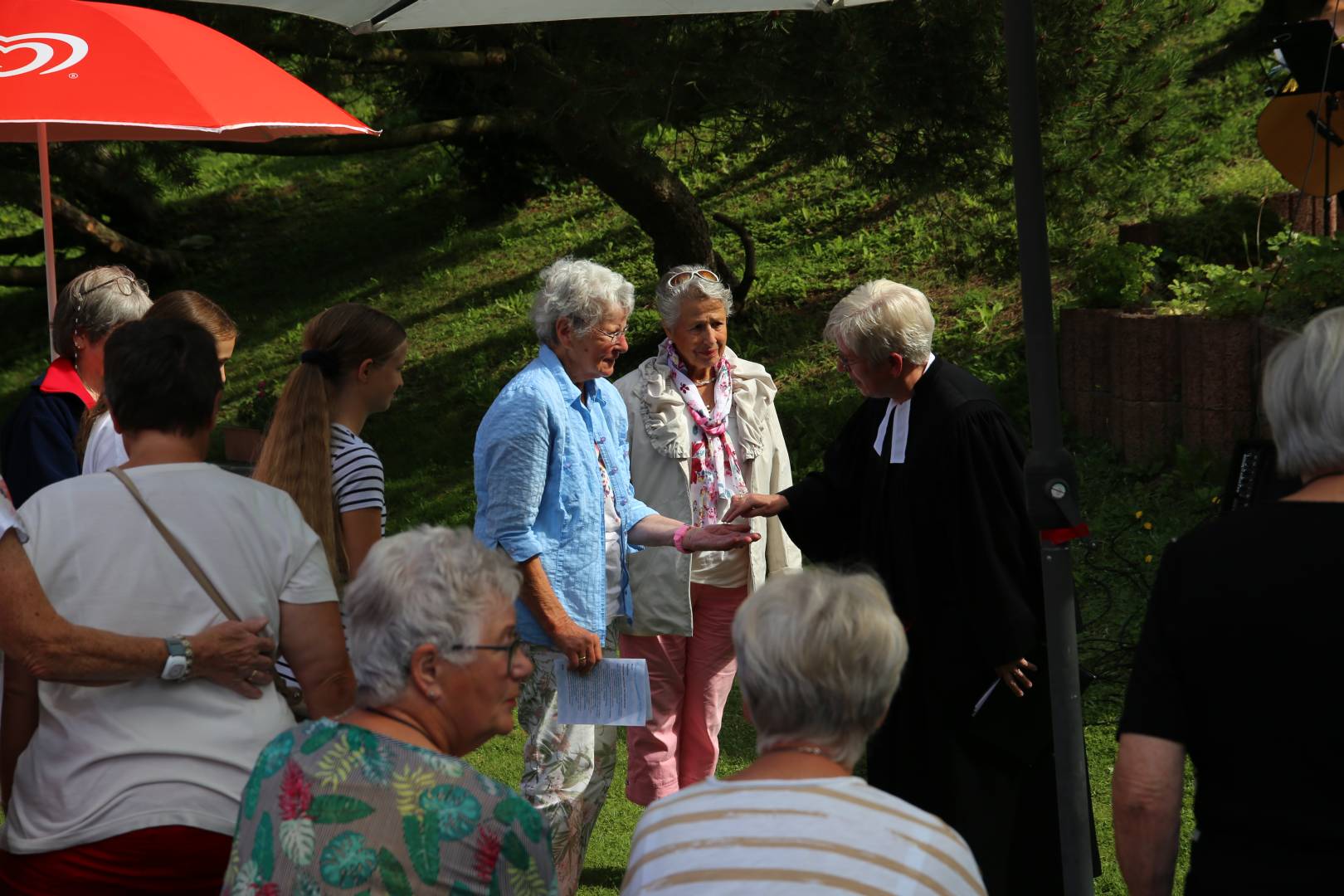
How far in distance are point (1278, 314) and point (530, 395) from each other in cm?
458

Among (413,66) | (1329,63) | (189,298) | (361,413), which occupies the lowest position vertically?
(361,413)

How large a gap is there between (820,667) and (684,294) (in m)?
2.65

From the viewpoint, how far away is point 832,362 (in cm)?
973

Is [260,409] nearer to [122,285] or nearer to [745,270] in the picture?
[745,270]

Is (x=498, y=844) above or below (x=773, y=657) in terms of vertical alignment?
below

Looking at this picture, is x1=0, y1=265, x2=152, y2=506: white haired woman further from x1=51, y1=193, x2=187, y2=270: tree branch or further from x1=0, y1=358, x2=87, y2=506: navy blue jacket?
x1=51, y1=193, x2=187, y2=270: tree branch

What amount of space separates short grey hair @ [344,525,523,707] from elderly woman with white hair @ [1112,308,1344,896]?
1.05 meters

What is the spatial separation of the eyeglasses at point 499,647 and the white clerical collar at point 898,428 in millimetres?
1885

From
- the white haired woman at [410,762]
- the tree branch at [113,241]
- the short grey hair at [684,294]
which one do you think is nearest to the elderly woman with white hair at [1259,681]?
the white haired woman at [410,762]

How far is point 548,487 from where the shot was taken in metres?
4.01

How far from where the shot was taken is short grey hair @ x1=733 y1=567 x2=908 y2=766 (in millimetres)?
2066

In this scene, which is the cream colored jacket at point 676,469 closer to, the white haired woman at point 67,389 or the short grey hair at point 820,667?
the white haired woman at point 67,389

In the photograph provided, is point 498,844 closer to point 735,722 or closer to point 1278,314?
point 735,722

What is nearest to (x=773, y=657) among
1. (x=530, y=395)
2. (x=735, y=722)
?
(x=530, y=395)
